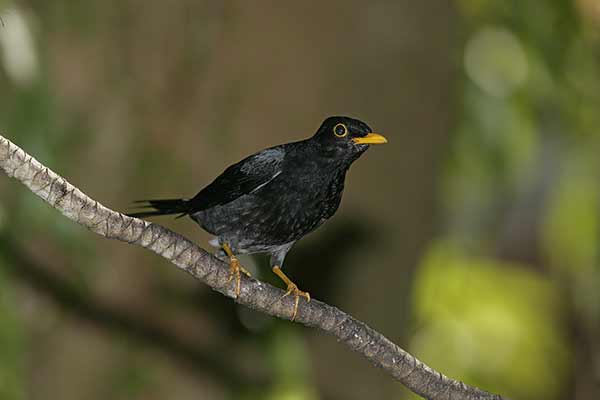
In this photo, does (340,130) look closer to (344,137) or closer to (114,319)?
(344,137)

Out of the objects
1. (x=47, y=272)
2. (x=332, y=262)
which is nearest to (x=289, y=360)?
(x=332, y=262)

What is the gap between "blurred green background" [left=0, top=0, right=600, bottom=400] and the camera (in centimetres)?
516

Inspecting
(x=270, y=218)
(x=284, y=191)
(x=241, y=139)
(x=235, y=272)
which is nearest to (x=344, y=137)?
(x=284, y=191)

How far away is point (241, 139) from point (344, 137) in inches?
80.8

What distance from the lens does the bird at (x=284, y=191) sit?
3688 mm

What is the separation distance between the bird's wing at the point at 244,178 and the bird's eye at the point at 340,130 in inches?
10.5

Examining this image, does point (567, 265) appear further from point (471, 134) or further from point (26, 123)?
point (26, 123)

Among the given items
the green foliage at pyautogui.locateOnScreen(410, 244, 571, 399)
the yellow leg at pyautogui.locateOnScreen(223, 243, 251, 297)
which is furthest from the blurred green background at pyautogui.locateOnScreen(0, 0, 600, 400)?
the yellow leg at pyautogui.locateOnScreen(223, 243, 251, 297)

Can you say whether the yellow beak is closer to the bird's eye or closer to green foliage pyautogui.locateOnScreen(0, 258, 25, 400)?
the bird's eye

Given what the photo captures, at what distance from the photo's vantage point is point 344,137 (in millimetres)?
3695

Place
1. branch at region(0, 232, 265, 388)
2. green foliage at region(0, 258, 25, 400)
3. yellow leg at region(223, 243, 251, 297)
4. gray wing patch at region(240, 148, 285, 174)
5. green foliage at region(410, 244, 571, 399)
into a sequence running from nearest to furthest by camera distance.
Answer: yellow leg at region(223, 243, 251, 297) < gray wing patch at region(240, 148, 285, 174) < green foliage at region(0, 258, 25, 400) < branch at region(0, 232, 265, 388) < green foliage at region(410, 244, 571, 399)

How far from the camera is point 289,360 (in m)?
5.68

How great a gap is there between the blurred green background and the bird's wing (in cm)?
154

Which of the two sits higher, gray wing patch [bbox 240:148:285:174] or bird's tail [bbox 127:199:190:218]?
gray wing patch [bbox 240:148:285:174]
